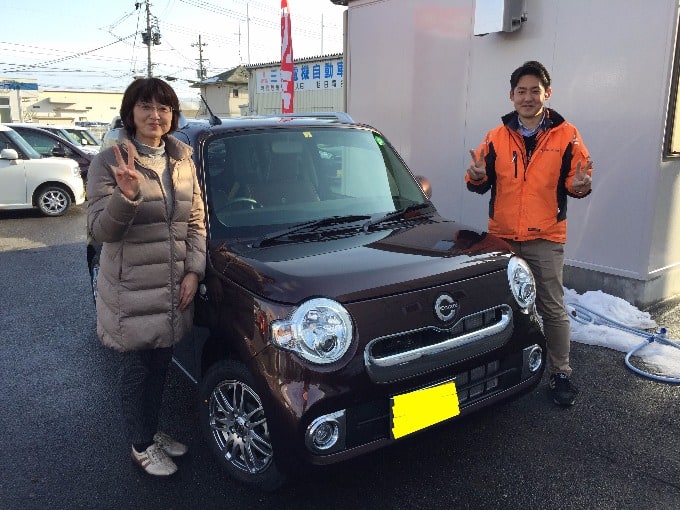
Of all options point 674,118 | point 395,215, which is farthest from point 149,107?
point 674,118

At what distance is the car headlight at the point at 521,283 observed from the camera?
2664 mm

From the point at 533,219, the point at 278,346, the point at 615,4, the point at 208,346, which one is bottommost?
the point at 208,346

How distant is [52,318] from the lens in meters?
5.00

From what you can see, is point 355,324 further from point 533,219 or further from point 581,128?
point 581,128

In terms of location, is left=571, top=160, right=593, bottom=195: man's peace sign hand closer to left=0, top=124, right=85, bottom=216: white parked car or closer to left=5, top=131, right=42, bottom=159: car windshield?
left=0, top=124, right=85, bottom=216: white parked car

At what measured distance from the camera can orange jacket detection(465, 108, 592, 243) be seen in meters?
3.21

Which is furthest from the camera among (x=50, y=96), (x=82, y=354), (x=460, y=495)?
(x=50, y=96)

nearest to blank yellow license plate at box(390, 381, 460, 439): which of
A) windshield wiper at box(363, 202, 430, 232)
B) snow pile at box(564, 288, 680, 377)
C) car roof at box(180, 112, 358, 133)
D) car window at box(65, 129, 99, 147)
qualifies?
windshield wiper at box(363, 202, 430, 232)

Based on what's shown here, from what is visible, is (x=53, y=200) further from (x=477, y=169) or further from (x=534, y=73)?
(x=534, y=73)

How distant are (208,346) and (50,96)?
87.5m

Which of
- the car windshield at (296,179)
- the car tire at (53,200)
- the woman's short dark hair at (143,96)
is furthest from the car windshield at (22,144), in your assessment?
the woman's short dark hair at (143,96)

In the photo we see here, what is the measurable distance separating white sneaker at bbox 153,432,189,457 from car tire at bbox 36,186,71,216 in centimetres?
933

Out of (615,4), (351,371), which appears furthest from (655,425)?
(615,4)

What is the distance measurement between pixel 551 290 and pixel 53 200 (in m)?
10.2
